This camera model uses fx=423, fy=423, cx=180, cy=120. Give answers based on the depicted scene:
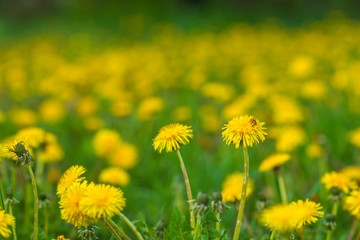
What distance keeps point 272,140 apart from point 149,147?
2.50ft

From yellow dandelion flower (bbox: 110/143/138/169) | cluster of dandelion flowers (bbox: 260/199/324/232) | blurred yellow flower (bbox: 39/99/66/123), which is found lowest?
cluster of dandelion flowers (bbox: 260/199/324/232)

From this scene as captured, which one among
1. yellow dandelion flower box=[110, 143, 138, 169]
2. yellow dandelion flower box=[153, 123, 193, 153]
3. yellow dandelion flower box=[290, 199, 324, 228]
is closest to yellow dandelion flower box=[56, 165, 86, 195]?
yellow dandelion flower box=[153, 123, 193, 153]

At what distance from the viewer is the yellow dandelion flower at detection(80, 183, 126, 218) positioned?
895 millimetres

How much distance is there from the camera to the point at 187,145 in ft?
8.38

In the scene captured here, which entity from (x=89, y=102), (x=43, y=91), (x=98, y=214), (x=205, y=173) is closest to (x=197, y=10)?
(x=43, y=91)

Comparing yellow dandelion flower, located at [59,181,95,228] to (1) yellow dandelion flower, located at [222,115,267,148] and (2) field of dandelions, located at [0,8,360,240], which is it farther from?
(1) yellow dandelion flower, located at [222,115,267,148]

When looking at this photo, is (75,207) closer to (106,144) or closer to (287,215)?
(287,215)

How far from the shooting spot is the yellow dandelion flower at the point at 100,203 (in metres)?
0.89

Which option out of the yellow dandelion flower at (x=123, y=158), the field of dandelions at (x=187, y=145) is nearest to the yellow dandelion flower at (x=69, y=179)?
the field of dandelions at (x=187, y=145)

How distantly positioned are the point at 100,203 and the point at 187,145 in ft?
5.46

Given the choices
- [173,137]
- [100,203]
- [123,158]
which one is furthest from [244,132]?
[123,158]

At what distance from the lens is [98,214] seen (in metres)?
0.89

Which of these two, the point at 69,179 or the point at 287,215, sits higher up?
the point at 69,179

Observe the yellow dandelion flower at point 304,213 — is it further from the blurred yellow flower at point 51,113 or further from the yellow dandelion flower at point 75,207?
the blurred yellow flower at point 51,113
